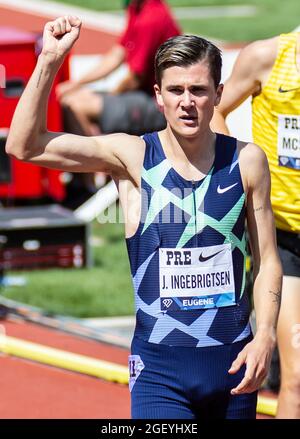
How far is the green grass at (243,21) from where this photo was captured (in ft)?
71.2

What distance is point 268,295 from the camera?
394 cm

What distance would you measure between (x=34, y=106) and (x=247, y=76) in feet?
4.47

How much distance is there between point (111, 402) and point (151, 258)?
2620 mm

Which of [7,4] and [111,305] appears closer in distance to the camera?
[111,305]

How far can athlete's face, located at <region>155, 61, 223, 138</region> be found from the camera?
387 centimetres

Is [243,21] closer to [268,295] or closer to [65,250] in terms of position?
[65,250]

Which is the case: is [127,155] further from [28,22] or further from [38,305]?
[28,22]

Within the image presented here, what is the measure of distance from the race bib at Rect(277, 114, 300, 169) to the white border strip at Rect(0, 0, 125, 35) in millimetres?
16455

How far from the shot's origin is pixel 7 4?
2469 cm

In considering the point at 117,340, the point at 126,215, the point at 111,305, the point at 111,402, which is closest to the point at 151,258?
the point at 126,215

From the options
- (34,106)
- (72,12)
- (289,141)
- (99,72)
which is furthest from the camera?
(72,12)

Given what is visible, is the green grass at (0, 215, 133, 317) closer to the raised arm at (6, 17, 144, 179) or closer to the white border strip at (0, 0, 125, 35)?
the raised arm at (6, 17, 144, 179)

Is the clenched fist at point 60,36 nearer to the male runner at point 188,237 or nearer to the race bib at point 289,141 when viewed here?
the male runner at point 188,237

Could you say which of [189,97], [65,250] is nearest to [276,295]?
[189,97]
